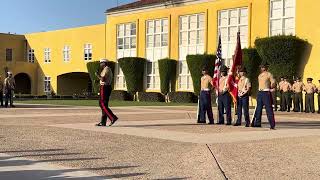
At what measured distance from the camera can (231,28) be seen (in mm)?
36156

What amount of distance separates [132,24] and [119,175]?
36919mm

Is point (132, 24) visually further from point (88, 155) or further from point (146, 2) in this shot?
point (88, 155)

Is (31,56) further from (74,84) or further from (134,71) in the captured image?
(134,71)

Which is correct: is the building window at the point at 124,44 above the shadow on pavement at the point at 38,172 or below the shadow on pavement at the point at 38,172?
above

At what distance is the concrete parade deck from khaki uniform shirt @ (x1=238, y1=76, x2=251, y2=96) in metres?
2.13

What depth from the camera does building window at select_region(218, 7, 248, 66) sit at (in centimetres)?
3538

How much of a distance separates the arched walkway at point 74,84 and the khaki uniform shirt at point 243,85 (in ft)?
128

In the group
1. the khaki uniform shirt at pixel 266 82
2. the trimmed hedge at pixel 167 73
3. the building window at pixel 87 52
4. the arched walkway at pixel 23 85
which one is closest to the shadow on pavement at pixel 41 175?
the khaki uniform shirt at pixel 266 82

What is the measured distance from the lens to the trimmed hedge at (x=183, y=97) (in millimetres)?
37844

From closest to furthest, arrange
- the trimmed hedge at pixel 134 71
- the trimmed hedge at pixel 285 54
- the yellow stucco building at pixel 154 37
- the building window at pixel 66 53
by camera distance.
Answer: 1. the trimmed hedge at pixel 285 54
2. the yellow stucco building at pixel 154 37
3. the trimmed hedge at pixel 134 71
4. the building window at pixel 66 53

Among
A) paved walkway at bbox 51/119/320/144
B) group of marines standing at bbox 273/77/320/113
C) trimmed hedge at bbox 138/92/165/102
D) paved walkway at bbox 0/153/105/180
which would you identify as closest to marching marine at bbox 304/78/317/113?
group of marines standing at bbox 273/77/320/113

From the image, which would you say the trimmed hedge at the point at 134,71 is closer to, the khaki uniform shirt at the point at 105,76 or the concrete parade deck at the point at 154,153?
the khaki uniform shirt at the point at 105,76

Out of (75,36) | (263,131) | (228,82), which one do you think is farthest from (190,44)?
(263,131)

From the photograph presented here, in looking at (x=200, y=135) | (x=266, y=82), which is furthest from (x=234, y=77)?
(x=200, y=135)
